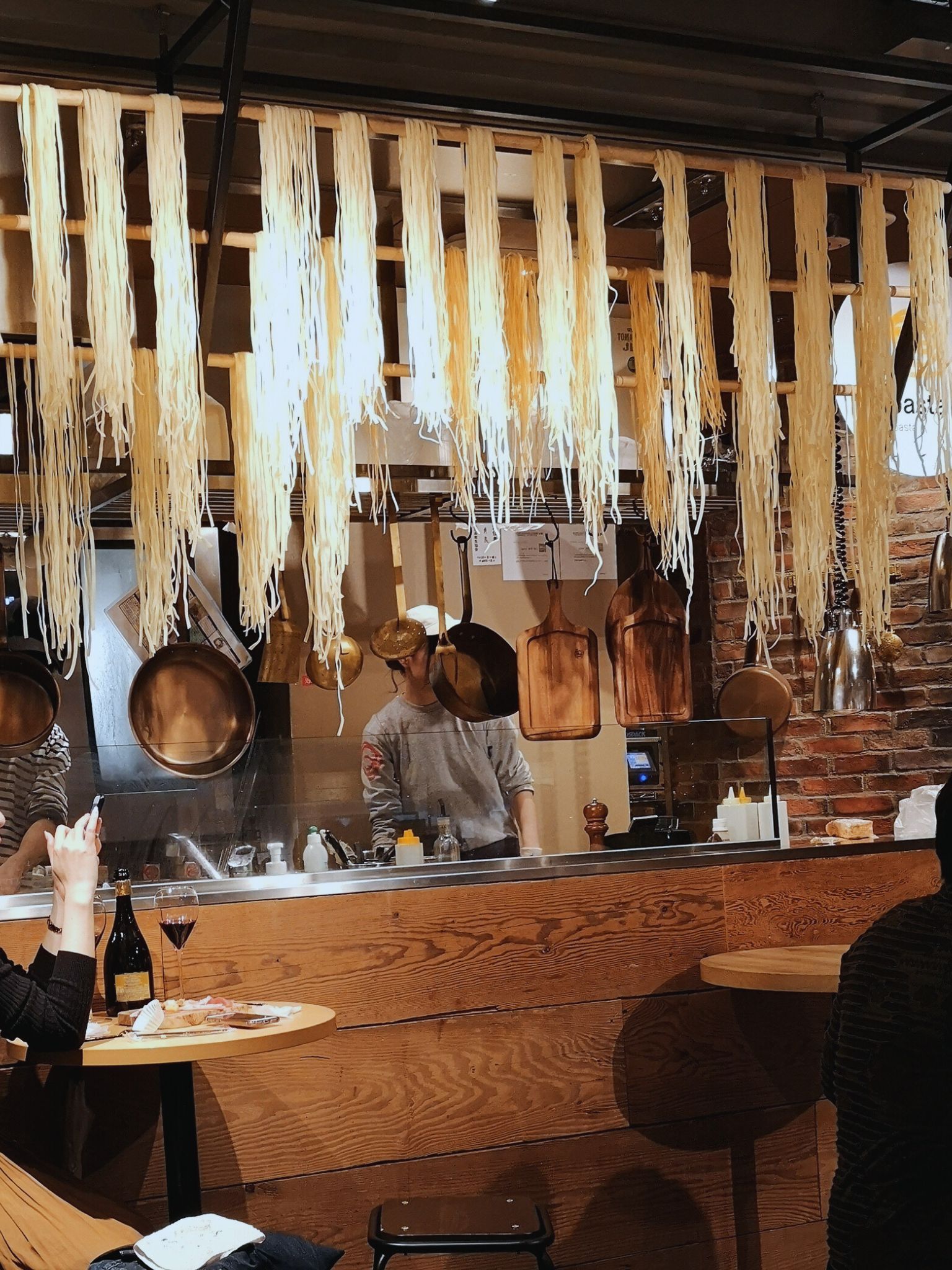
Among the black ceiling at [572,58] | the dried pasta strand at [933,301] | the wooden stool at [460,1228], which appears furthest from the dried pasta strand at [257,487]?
the dried pasta strand at [933,301]

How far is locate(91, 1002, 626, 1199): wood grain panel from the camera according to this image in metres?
3.15

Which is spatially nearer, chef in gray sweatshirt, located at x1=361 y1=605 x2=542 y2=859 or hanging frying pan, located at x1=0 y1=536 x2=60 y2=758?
chef in gray sweatshirt, located at x1=361 y1=605 x2=542 y2=859

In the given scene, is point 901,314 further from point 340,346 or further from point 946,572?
point 340,346

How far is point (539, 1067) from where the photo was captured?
3.43 metres

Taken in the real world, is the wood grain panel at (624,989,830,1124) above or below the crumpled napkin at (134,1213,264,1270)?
below

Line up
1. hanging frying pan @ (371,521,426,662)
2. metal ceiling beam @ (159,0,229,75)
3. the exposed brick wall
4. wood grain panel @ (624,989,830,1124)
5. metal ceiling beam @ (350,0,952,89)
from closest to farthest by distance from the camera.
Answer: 1. metal ceiling beam @ (159,0,229,75)
2. metal ceiling beam @ (350,0,952,89)
3. wood grain panel @ (624,989,830,1124)
4. hanging frying pan @ (371,521,426,662)
5. the exposed brick wall

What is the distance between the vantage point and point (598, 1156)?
136 inches

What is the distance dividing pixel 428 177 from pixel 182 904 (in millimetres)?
1617

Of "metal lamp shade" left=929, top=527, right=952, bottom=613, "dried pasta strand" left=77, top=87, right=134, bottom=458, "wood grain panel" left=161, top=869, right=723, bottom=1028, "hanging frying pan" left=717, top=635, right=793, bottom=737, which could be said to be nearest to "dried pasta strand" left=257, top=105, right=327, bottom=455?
"dried pasta strand" left=77, top=87, right=134, bottom=458

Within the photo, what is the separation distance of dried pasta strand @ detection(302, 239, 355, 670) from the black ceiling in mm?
439

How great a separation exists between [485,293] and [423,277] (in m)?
0.14

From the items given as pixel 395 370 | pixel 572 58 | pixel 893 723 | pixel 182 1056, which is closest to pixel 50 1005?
pixel 182 1056

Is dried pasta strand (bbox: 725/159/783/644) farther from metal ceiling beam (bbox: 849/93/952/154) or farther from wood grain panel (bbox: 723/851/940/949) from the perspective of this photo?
wood grain panel (bbox: 723/851/940/949)

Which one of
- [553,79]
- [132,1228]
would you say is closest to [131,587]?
[553,79]
